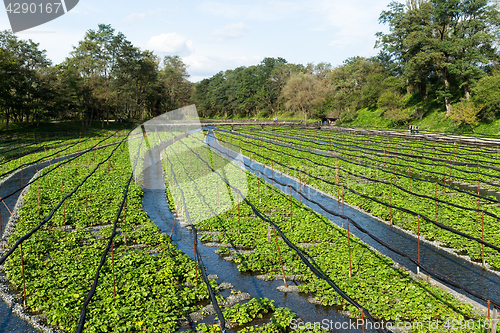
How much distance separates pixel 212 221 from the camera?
49.0 ft

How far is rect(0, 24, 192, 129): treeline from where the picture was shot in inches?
1802

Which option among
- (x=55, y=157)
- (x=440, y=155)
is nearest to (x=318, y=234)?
(x=440, y=155)

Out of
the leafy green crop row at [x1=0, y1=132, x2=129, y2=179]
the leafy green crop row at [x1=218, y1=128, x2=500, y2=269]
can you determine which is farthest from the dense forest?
the leafy green crop row at [x1=218, y1=128, x2=500, y2=269]

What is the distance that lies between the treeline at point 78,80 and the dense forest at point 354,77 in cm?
16

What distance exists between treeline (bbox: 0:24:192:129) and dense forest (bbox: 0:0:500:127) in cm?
16

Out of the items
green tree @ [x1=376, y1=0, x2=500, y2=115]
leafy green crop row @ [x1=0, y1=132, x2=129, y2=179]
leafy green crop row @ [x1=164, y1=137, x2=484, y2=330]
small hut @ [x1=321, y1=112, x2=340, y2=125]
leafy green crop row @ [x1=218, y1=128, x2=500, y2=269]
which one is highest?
green tree @ [x1=376, y1=0, x2=500, y2=115]

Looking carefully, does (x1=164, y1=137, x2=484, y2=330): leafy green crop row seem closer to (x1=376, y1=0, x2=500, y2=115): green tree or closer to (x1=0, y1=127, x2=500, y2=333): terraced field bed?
(x1=0, y1=127, x2=500, y2=333): terraced field bed

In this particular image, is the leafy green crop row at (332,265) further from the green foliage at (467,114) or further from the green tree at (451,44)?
the green tree at (451,44)

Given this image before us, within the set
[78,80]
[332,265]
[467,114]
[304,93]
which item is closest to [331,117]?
[304,93]

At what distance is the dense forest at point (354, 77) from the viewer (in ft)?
147

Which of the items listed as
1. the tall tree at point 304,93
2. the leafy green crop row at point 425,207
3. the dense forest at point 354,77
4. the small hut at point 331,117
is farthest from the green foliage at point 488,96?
the tall tree at point 304,93

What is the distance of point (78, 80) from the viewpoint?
58094mm

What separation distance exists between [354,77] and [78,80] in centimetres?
5557

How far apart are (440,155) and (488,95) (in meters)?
19.2
